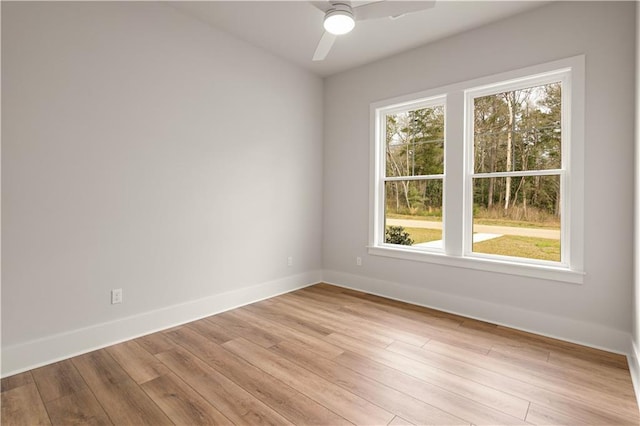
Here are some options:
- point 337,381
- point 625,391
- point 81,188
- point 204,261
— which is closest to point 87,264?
point 81,188

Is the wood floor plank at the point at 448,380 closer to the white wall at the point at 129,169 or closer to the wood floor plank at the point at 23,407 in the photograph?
the white wall at the point at 129,169

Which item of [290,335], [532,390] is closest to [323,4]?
[290,335]

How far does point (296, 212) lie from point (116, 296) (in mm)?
2236

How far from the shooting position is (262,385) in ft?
6.77

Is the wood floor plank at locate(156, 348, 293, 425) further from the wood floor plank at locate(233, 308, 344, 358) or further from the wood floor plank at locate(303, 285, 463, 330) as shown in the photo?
the wood floor plank at locate(303, 285, 463, 330)

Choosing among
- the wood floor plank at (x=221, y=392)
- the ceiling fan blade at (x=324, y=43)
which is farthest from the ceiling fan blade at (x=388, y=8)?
the wood floor plank at (x=221, y=392)

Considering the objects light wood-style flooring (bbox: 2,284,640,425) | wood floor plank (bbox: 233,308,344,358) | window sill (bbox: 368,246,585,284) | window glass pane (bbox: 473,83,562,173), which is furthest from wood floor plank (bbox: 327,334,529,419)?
window glass pane (bbox: 473,83,562,173)

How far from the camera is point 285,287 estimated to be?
13.5 ft

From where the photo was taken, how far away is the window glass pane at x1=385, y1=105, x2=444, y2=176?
3.64 m

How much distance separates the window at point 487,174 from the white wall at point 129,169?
4.76ft

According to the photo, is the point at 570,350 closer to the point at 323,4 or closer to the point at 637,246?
the point at 637,246

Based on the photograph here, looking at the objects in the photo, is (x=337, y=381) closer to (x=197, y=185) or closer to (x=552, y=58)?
(x=197, y=185)

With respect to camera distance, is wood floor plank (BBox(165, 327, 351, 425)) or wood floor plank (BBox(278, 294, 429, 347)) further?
wood floor plank (BBox(278, 294, 429, 347))

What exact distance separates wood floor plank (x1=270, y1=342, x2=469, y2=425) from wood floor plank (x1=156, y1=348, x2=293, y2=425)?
48 centimetres
